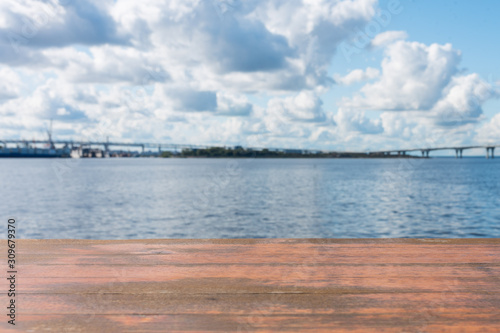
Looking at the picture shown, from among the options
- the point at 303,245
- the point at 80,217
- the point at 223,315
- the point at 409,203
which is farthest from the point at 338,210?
the point at 223,315

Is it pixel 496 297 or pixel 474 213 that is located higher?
pixel 496 297

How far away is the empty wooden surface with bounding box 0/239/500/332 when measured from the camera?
2945mm

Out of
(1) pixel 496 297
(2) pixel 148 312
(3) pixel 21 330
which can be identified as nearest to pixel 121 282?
(2) pixel 148 312

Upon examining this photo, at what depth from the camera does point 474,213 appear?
1303 inches

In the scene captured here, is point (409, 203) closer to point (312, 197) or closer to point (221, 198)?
point (312, 197)

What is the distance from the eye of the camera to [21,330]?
112 inches

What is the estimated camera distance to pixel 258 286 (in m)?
3.63

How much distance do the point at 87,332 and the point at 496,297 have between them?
2963 mm

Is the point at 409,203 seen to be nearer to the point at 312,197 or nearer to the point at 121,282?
the point at 312,197

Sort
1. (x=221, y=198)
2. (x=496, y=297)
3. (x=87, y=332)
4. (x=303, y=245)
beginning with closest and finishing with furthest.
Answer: (x=87, y=332) → (x=496, y=297) → (x=303, y=245) → (x=221, y=198)

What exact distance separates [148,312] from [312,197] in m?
41.8

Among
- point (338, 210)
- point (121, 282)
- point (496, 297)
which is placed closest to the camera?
point (496, 297)

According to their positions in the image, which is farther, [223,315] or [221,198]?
[221,198]

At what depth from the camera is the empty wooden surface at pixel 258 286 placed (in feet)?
9.66
